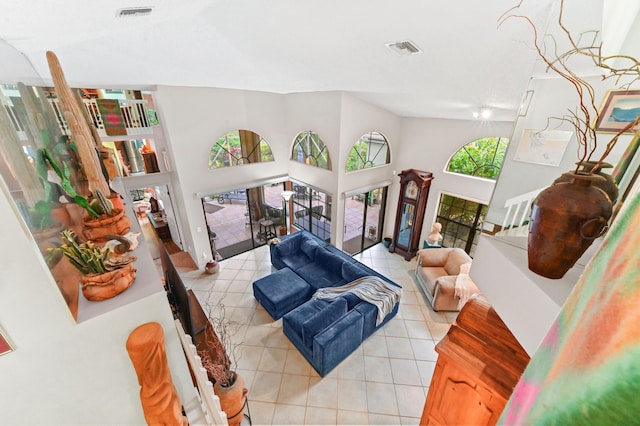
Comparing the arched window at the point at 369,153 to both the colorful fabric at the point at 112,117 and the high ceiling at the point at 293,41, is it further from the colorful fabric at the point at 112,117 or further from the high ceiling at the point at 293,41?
the colorful fabric at the point at 112,117

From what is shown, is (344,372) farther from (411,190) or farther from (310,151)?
(310,151)

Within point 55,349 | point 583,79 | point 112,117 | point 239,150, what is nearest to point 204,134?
point 239,150

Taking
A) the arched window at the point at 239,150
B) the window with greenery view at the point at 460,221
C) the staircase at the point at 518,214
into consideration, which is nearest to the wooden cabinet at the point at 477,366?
the staircase at the point at 518,214

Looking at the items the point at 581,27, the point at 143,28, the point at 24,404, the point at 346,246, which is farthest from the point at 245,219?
the point at 581,27

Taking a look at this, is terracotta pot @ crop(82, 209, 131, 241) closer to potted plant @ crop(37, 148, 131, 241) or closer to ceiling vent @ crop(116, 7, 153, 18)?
potted plant @ crop(37, 148, 131, 241)

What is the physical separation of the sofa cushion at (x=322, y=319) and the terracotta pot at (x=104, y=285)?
115 inches

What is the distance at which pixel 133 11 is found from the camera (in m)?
1.88

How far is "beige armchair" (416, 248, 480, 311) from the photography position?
4.75 meters

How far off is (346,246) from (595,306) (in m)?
7.08

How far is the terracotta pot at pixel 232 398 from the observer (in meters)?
2.79

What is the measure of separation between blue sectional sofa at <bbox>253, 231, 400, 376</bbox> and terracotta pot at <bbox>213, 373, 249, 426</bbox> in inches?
45.3

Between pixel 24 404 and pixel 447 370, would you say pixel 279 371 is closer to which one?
pixel 447 370

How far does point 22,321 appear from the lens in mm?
1104

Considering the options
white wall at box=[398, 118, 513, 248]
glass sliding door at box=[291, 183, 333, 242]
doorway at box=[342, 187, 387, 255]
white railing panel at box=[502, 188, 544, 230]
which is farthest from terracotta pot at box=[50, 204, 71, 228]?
white wall at box=[398, 118, 513, 248]
